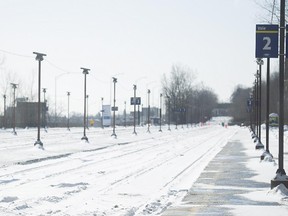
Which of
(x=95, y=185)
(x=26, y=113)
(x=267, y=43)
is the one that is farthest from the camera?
(x=26, y=113)

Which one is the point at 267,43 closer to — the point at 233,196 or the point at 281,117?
the point at 281,117

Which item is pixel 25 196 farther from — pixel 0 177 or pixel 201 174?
pixel 201 174

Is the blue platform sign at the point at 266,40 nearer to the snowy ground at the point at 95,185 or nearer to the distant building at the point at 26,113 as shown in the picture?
the snowy ground at the point at 95,185

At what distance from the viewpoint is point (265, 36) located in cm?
1552

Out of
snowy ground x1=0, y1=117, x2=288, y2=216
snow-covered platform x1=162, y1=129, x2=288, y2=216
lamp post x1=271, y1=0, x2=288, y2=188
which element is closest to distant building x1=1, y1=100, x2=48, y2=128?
snowy ground x1=0, y1=117, x2=288, y2=216

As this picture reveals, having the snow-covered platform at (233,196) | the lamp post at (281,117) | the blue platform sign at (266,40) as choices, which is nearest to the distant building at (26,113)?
the snow-covered platform at (233,196)

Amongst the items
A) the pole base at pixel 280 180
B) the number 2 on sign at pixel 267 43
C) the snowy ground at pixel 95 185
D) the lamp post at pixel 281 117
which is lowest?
the snowy ground at pixel 95 185

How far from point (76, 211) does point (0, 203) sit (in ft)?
6.79

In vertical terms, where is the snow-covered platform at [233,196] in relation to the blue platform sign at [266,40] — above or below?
below

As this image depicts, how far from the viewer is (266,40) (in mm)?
15500

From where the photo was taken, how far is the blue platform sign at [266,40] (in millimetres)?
15414

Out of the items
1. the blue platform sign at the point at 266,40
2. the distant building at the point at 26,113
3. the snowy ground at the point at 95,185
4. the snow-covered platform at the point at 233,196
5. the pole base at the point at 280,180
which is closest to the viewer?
the snow-covered platform at the point at 233,196

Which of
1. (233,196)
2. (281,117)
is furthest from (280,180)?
(281,117)

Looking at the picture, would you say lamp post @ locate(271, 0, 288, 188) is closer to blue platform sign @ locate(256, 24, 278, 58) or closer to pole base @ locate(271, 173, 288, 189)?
pole base @ locate(271, 173, 288, 189)
